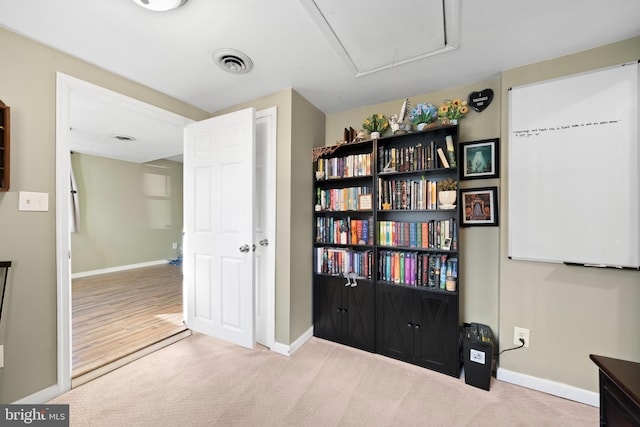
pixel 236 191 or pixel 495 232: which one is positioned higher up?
pixel 236 191

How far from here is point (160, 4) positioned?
1213mm

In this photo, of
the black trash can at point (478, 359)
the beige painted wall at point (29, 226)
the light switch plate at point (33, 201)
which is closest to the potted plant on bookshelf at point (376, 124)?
the black trash can at point (478, 359)

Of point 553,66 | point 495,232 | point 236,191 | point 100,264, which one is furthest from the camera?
point 100,264

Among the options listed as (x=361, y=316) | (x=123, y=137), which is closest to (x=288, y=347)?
(x=361, y=316)

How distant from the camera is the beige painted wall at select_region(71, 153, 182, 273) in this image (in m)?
4.45

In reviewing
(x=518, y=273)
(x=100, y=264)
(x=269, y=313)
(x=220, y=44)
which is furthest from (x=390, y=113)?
(x=100, y=264)

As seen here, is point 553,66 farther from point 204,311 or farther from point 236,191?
point 204,311

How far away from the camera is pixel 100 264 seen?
4613 mm

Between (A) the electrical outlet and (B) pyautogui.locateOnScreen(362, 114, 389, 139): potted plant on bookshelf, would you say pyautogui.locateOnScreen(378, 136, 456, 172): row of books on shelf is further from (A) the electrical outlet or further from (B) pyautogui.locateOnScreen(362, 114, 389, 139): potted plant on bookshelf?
(A) the electrical outlet

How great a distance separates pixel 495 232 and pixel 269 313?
1.96 meters

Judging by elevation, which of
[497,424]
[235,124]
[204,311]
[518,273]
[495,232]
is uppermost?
[235,124]

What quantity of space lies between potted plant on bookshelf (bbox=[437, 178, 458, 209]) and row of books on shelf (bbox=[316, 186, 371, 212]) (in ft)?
1.90

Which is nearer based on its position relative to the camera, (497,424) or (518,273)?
(497,424)

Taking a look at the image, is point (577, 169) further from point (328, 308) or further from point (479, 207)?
point (328, 308)
